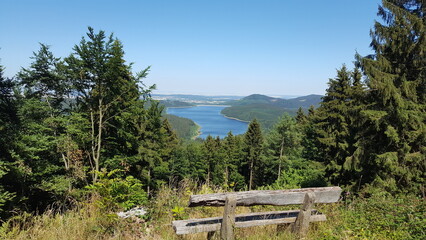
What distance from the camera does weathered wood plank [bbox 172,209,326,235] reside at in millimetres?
3062

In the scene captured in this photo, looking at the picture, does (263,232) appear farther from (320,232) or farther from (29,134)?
(29,134)

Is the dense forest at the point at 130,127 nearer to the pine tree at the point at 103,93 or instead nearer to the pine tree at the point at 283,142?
the pine tree at the point at 103,93

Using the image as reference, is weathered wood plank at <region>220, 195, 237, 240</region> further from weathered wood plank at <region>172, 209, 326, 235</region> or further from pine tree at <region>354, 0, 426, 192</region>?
pine tree at <region>354, 0, 426, 192</region>

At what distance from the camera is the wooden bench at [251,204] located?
3.05 meters

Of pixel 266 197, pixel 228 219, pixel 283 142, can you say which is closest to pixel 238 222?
pixel 228 219

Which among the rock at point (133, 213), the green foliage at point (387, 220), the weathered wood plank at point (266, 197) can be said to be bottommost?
the rock at point (133, 213)

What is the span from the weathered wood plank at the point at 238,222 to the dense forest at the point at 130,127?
1.52m

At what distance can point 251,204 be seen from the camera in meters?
3.21

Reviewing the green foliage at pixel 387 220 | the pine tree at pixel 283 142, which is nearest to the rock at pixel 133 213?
the green foliage at pixel 387 220

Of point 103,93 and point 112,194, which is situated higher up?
point 103,93

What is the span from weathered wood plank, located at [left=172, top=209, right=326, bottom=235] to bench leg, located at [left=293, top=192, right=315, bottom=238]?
106mm

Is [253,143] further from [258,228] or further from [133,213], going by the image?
[133,213]

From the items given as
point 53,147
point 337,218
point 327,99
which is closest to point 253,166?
point 327,99

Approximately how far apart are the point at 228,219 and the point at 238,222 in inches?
7.1
